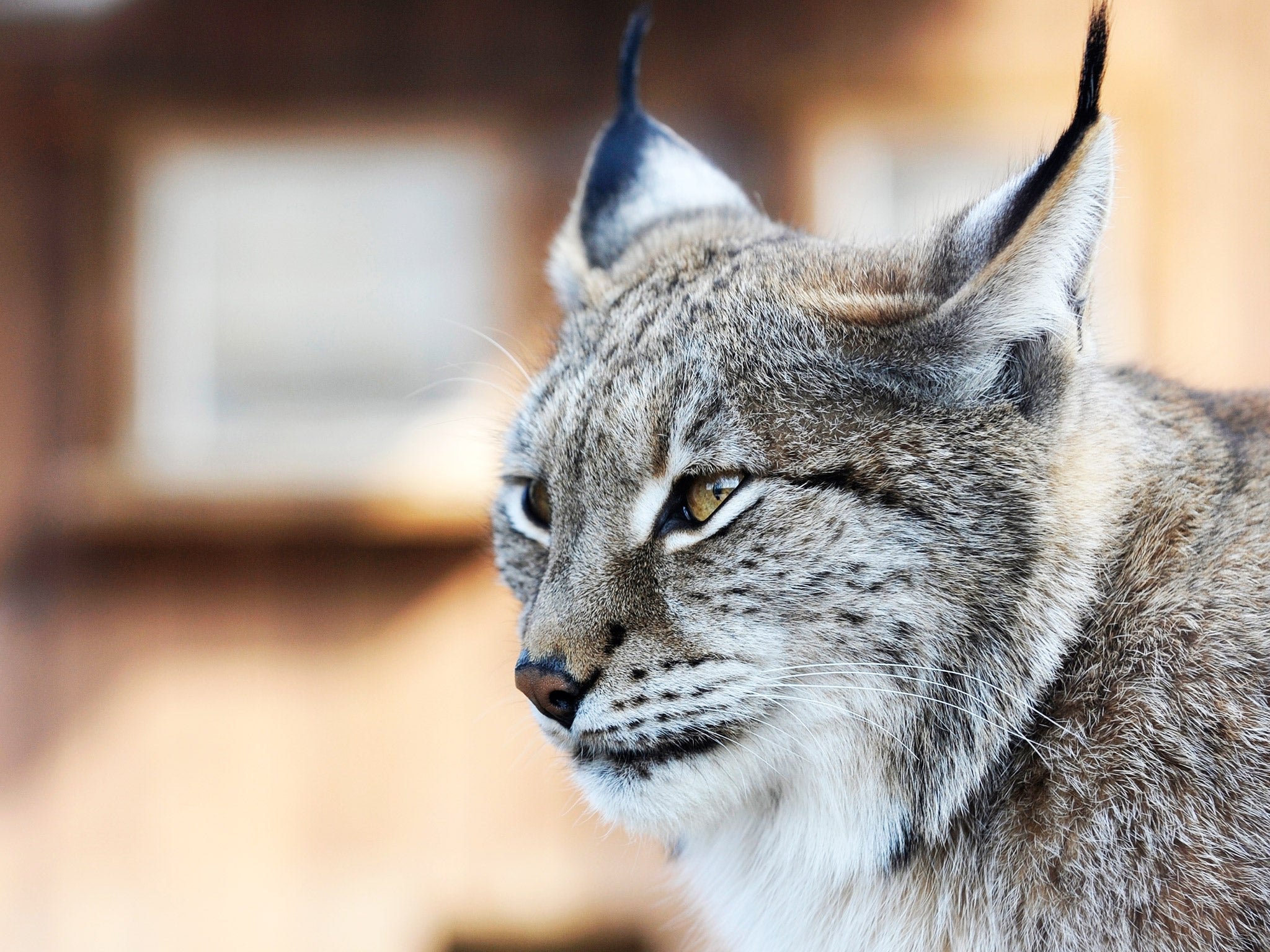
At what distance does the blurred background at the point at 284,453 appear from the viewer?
5668 millimetres

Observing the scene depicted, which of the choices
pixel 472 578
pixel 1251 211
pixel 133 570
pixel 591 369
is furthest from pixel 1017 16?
pixel 133 570

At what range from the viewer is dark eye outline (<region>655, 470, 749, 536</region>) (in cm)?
179

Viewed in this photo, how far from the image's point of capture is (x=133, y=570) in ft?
19.4

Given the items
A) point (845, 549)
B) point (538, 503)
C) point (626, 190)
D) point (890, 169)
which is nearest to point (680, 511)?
point (845, 549)

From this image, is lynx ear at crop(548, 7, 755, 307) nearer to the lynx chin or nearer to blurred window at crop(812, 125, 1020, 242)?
the lynx chin

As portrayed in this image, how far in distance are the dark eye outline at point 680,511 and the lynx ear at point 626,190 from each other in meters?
0.83

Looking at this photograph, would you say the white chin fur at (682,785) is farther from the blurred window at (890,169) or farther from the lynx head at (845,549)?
the blurred window at (890,169)

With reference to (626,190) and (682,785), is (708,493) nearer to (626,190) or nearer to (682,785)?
(682,785)

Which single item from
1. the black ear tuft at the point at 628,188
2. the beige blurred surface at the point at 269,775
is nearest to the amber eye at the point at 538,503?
the black ear tuft at the point at 628,188

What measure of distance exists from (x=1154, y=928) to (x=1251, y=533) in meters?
0.61

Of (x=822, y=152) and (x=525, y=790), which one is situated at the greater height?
(x=822, y=152)

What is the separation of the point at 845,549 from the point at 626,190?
1308mm

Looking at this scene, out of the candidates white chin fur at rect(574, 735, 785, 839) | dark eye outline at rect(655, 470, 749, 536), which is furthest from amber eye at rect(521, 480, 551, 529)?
white chin fur at rect(574, 735, 785, 839)

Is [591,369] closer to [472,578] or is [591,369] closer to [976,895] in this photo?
[976,895]
